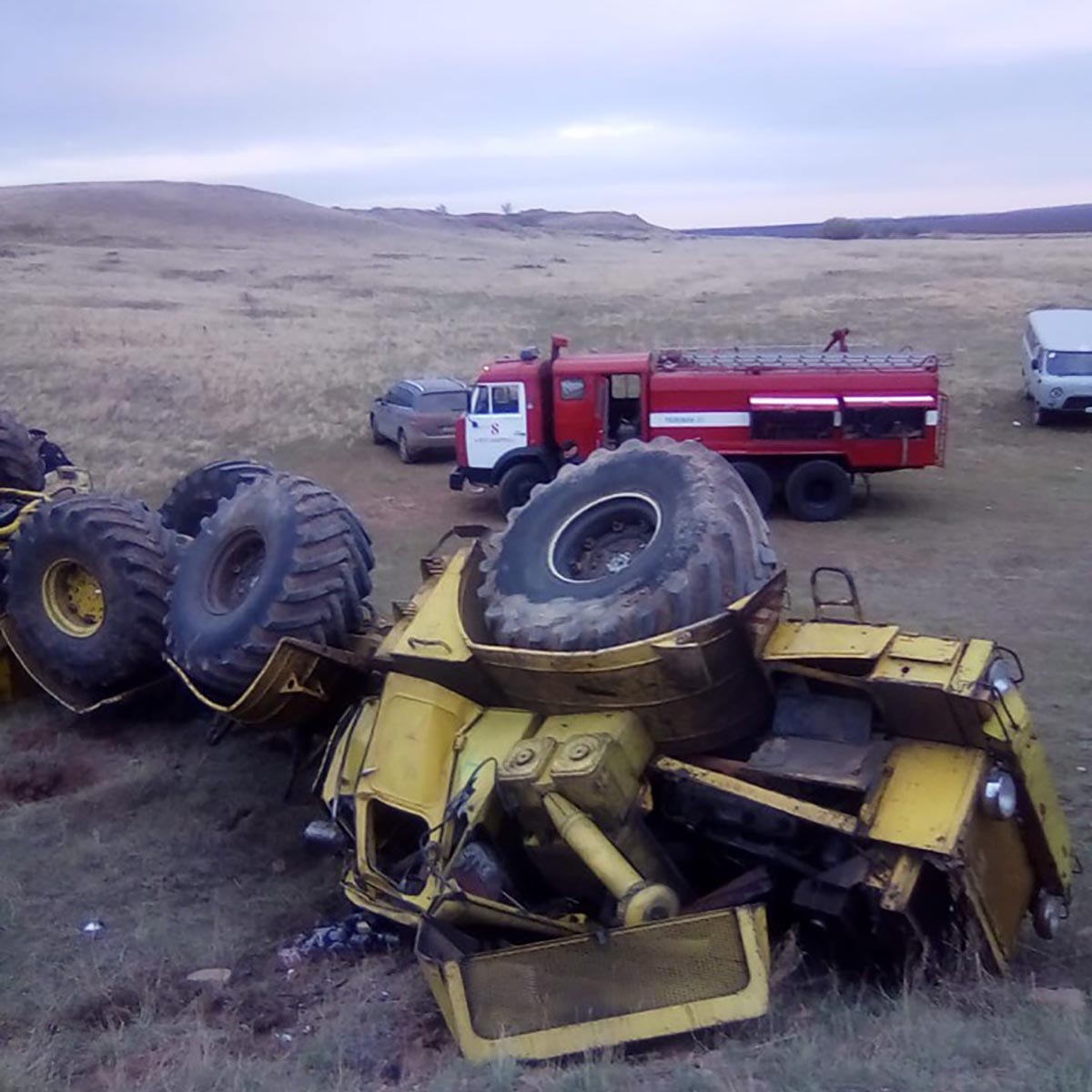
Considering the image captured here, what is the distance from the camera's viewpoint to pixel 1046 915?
20.0 feet

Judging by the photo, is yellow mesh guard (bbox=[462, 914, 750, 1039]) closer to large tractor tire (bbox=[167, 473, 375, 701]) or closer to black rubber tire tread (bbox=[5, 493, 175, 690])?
large tractor tire (bbox=[167, 473, 375, 701])

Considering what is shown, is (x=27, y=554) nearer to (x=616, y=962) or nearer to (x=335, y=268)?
(x=616, y=962)

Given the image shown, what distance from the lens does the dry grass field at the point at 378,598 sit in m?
5.06

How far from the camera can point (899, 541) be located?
53.6 ft

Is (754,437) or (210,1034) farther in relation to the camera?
(754,437)

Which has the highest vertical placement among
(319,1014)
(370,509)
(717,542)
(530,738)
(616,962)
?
(717,542)

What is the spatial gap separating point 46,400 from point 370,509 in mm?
8478

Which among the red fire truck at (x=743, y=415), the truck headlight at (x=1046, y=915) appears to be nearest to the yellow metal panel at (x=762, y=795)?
the truck headlight at (x=1046, y=915)

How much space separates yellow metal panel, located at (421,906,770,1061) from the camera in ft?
17.4

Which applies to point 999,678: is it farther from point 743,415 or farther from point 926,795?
point 743,415

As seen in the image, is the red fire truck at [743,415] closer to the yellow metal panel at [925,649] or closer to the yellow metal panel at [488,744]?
the yellow metal panel at [488,744]

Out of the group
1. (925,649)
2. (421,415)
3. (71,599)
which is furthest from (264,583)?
(421,415)

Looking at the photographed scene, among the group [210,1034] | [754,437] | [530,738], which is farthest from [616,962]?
[754,437]

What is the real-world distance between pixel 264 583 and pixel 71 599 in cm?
246
